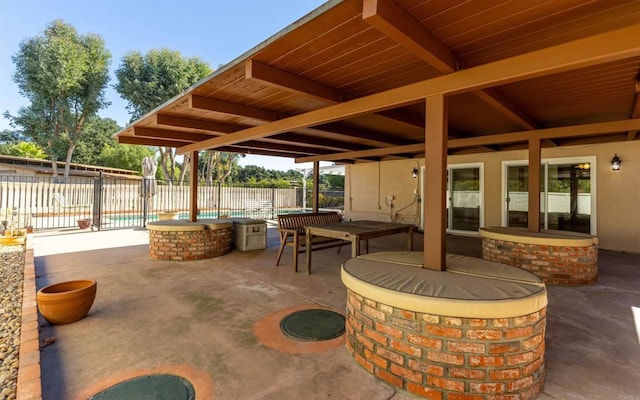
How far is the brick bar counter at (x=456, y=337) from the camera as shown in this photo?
1752mm

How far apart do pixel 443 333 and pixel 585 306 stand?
283 cm

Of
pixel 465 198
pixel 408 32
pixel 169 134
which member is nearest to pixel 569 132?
pixel 465 198

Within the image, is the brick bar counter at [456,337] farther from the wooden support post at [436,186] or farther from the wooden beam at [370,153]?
the wooden beam at [370,153]

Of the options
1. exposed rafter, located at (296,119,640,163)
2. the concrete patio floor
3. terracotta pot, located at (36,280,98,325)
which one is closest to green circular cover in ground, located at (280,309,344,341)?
the concrete patio floor

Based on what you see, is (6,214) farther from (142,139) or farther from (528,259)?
(528,259)

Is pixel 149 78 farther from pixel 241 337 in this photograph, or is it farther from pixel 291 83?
pixel 241 337

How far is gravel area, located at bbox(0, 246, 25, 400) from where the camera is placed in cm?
195

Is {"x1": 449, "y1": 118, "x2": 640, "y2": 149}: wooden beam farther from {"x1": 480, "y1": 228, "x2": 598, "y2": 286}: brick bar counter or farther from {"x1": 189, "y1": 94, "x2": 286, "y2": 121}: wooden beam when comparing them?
{"x1": 189, "y1": 94, "x2": 286, "y2": 121}: wooden beam

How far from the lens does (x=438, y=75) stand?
116 inches

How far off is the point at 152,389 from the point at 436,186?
2.65m

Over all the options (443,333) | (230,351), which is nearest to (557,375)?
(443,333)

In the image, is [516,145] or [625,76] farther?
[516,145]

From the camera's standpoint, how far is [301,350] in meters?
2.40

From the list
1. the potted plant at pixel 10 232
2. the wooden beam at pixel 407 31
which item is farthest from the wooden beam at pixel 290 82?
the potted plant at pixel 10 232
